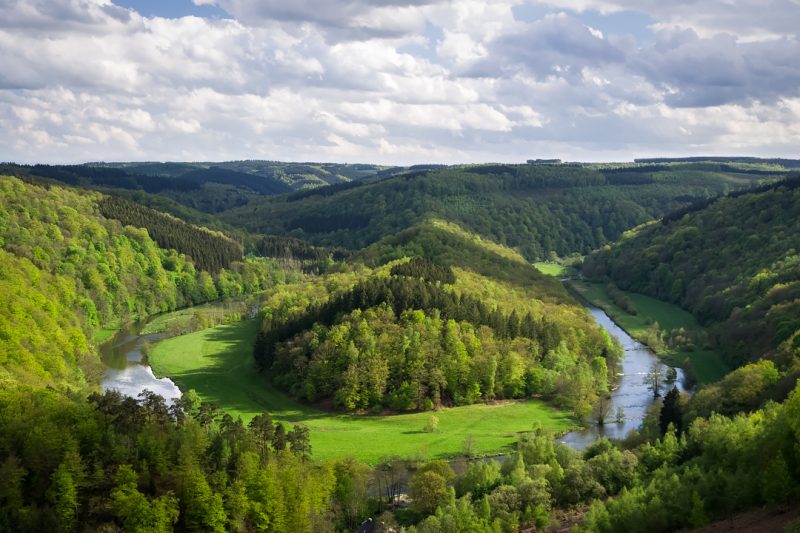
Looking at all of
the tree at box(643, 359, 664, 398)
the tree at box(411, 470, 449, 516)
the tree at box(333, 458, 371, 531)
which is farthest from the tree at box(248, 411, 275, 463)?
the tree at box(643, 359, 664, 398)

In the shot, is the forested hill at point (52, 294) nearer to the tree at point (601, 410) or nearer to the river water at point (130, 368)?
the river water at point (130, 368)

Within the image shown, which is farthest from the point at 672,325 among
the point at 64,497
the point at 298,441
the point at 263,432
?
the point at 64,497

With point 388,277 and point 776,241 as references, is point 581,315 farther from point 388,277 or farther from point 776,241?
point 776,241

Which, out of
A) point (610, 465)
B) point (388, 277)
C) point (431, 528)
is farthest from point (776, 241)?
point (431, 528)

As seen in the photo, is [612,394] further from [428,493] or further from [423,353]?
[428,493]

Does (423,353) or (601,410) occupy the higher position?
(423,353)

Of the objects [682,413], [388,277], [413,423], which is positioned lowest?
[413,423]

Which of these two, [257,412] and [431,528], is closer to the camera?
[431,528]
